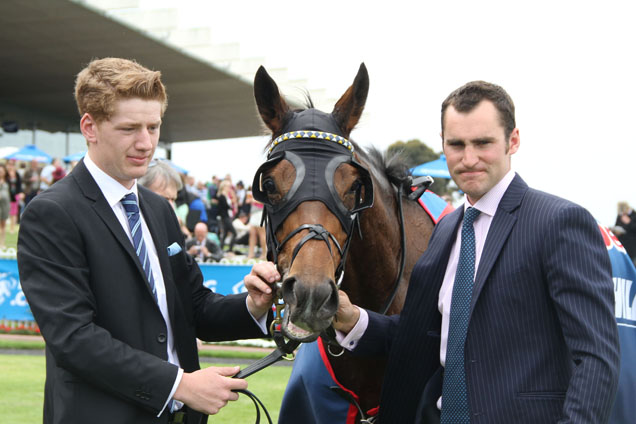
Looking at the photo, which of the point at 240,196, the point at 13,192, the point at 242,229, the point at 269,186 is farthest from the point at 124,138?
the point at 240,196

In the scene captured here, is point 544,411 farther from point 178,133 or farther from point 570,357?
point 178,133

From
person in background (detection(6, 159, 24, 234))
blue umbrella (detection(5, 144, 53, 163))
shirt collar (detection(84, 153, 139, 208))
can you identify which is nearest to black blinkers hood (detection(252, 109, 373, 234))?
shirt collar (detection(84, 153, 139, 208))

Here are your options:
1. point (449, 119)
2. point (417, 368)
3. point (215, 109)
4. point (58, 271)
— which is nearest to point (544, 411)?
point (417, 368)

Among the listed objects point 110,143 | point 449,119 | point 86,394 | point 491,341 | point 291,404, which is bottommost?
point 291,404

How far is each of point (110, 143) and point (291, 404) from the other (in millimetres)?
1486

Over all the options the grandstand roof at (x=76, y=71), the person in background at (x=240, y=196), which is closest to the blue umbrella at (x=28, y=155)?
the grandstand roof at (x=76, y=71)

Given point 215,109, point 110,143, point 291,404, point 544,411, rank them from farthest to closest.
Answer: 1. point 215,109
2. point 291,404
3. point 110,143
4. point 544,411

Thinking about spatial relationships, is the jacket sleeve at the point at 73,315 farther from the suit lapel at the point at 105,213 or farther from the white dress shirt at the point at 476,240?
the white dress shirt at the point at 476,240

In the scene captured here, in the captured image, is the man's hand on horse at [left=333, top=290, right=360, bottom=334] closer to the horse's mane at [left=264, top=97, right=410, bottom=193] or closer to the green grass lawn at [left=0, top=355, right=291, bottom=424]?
the horse's mane at [left=264, top=97, right=410, bottom=193]

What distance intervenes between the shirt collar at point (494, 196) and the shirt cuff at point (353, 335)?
611 mm

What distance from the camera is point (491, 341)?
6.27 ft

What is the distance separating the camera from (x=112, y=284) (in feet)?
6.40

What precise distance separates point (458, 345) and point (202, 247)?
27.2 ft

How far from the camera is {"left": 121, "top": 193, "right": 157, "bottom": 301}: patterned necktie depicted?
2.06 m
